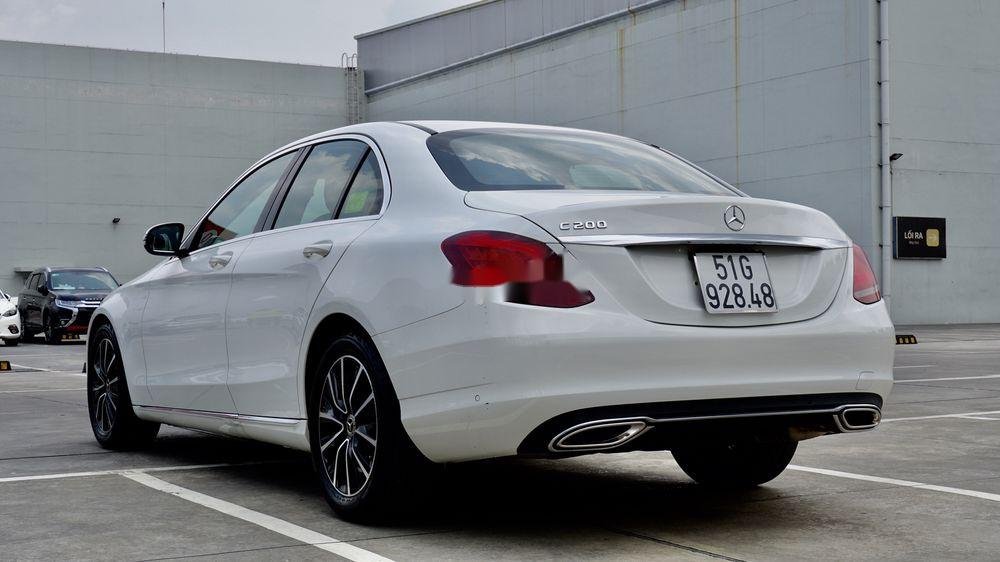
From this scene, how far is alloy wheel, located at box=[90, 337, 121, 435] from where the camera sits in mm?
7316

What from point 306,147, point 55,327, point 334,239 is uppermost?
point 306,147

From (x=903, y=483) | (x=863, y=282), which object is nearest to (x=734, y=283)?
(x=863, y=282)

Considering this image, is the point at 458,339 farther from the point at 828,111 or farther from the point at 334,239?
the point at 828,111

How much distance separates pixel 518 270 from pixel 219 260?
2.38 meters

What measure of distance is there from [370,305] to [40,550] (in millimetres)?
1438

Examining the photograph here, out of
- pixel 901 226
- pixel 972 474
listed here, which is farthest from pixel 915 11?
pixel 972 474

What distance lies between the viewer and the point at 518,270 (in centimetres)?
419

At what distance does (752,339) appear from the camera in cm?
434

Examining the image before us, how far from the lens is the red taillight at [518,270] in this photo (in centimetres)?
416

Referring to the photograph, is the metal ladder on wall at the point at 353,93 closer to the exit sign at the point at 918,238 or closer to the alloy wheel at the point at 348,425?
the exit sign at the point at 918,238

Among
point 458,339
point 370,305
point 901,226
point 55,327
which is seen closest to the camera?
point 458,339

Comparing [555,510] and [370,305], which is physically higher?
[370,305]

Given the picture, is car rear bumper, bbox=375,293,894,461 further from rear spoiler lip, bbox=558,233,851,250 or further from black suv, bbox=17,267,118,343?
black suv, bbox=17,267,118,343

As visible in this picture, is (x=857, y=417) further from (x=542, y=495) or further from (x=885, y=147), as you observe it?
(x=885, y=147)
